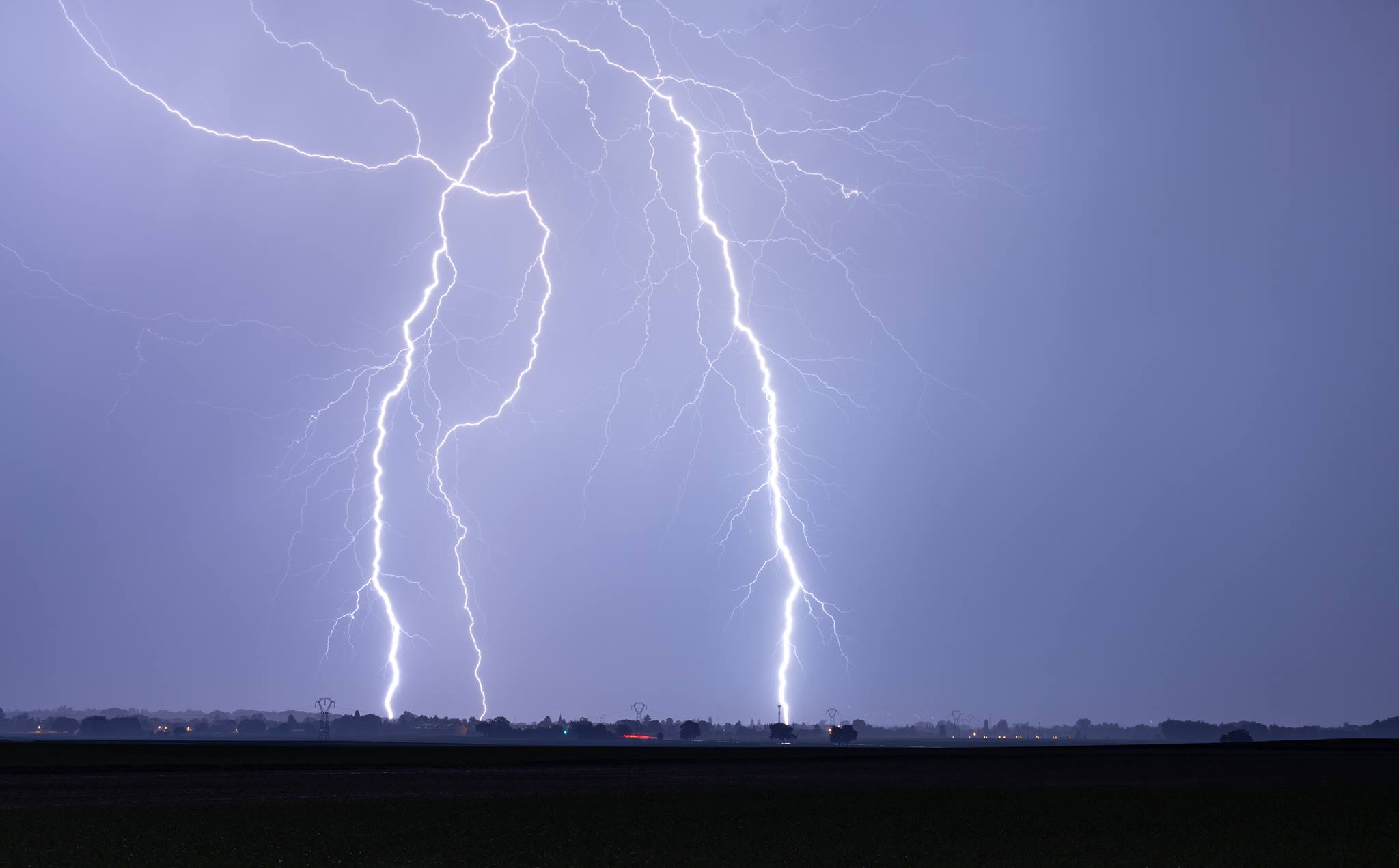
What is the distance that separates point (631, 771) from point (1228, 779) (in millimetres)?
Answer: 12163

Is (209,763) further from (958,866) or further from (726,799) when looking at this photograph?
(958,866)

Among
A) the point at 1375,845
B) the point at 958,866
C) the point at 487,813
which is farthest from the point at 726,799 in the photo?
the point at 1375,845

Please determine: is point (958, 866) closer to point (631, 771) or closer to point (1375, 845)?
point (1375, 845)

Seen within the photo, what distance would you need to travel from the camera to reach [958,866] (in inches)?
339

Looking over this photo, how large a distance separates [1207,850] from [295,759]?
26.8 metres

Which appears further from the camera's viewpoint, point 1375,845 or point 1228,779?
point 1228,779

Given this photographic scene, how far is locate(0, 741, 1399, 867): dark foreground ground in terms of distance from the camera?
30.3 ft

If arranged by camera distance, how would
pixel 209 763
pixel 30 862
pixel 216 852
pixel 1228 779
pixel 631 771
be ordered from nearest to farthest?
pixel 30 862 → pixel 216 852 → pixel 1228 779 → pixel 631 771 → pixel 209 763

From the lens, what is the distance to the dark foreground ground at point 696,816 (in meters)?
9.24

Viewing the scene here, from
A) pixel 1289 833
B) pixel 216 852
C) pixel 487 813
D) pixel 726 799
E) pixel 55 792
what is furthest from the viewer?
pixel 55 792

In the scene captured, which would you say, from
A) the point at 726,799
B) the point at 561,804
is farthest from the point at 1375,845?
the point at 561,804

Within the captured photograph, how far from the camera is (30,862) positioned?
27.9 feet

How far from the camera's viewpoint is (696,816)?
41.1 feet

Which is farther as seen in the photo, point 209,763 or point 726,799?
point 209,763
